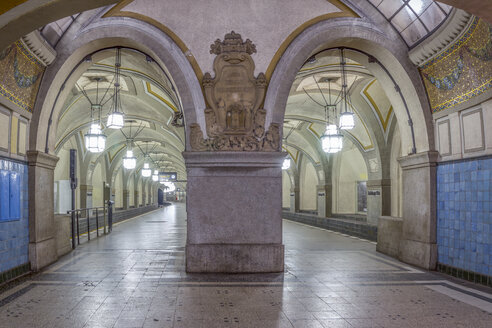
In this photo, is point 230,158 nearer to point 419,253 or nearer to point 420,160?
point 420,160

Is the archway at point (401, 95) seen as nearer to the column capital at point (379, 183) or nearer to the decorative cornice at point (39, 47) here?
the decorative cornice at point (39, 47)

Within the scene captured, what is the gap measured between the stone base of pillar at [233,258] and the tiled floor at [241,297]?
0.26m

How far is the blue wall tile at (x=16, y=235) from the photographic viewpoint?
5969 millimetres

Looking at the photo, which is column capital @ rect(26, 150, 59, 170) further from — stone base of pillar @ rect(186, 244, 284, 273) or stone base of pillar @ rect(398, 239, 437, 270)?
stone base of pillar @ rect(398, 239, 437, 270)

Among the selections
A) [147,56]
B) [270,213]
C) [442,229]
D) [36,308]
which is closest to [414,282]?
[442,229]

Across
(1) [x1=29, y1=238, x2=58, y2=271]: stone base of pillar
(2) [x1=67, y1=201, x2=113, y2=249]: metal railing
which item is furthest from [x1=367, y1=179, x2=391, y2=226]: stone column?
(1) [x1=29, y1=238, x2=58, y2=271]: stone base of pillar

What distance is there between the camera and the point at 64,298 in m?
5.20

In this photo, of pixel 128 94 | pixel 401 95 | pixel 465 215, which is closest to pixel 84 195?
pixel 128 94

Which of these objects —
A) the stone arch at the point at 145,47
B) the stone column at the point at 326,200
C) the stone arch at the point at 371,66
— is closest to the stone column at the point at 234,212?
the stone arch at the point at 145,47

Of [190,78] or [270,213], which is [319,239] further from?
[190,78]

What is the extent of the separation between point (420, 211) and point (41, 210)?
23.3 ft

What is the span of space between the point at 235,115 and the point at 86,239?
7208mm

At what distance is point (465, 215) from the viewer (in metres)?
6.57

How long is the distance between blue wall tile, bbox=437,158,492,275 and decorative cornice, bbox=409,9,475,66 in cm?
199
